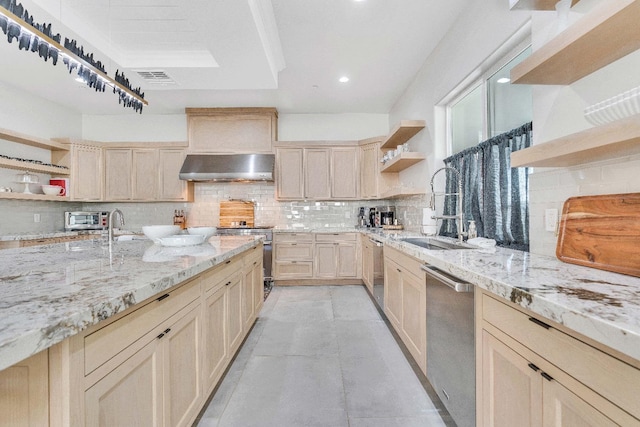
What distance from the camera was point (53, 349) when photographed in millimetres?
712

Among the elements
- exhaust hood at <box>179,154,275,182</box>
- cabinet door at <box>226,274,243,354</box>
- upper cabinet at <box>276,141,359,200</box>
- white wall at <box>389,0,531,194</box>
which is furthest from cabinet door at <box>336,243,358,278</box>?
cabinet door at <box>226,274,243,354</box>

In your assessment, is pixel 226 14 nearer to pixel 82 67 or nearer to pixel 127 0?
pixel 127 0

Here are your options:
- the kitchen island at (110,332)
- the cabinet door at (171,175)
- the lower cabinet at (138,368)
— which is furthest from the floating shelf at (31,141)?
the lower cabinet at (138,368)

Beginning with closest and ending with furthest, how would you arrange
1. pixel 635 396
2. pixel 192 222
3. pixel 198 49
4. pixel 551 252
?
pixel 635 396 → pixel 551 252 → pixel 198 49 → pixel 192 222

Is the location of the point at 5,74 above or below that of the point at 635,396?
above

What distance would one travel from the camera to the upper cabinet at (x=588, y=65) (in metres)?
1.03

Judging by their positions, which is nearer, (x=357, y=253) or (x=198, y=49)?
(x=198, y=49)

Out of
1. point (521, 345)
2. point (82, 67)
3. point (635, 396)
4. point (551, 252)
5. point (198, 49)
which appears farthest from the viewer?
point (198, 49)

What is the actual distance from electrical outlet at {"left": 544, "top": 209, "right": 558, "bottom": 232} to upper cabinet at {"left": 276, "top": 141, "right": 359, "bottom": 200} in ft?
11.4

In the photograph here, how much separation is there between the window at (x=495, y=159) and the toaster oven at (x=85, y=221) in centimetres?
515

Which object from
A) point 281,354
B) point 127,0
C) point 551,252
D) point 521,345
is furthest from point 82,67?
point 551,252

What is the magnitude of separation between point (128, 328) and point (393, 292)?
7.37 ft

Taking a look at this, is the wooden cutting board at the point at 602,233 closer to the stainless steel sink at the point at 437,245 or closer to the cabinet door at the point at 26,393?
the stainless steel sink at the point at 437,245

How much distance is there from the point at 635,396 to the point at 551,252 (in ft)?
3.96
